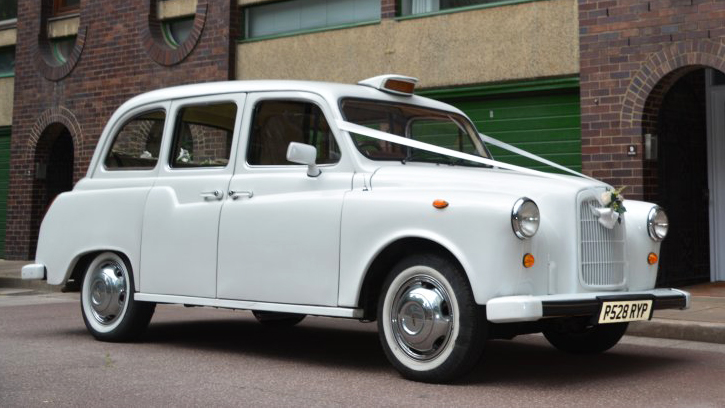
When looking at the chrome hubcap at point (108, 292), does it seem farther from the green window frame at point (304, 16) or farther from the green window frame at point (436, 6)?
the green window frame at point (304, 16)

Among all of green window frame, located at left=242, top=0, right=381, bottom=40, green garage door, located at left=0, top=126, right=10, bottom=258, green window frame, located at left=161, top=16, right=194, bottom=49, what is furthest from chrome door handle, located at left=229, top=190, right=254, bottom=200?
green garage door, located at left=0, top=126, right=10, bottom=258

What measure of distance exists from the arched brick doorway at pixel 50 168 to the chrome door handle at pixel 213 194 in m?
12.5

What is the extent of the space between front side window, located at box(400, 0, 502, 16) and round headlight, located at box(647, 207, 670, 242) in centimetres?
728

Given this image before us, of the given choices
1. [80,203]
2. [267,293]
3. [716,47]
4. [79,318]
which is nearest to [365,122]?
[267,293]

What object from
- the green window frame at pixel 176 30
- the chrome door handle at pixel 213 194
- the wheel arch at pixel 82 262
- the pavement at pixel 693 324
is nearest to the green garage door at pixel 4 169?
the green window frame at pixel 176 30

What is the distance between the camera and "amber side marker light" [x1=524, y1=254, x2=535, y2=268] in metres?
5.59

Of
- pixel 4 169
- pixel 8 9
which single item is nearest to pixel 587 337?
pixel 4 169

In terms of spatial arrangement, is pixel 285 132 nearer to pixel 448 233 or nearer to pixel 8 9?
pixel 448 233

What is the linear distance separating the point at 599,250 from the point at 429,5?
8.52 meters

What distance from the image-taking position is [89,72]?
59.1 ft

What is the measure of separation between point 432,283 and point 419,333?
311mm

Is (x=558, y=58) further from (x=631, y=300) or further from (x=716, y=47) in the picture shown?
(x=631, y=300)

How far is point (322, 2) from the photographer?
599 inches

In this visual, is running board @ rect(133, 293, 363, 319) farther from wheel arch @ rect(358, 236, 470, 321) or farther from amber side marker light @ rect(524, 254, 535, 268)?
amber side marker light @ rect(524, 254, 535, 268)
